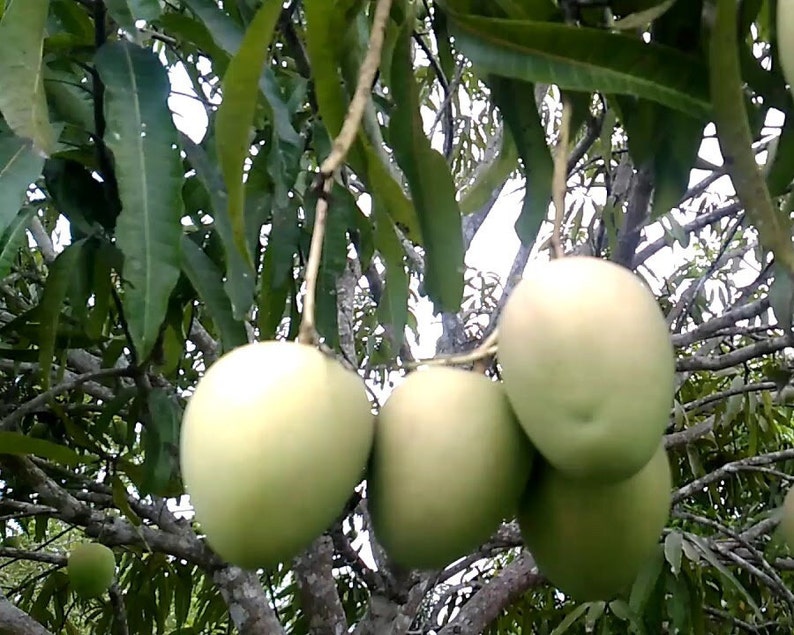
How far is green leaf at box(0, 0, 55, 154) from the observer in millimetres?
630

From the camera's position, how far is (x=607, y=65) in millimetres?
565

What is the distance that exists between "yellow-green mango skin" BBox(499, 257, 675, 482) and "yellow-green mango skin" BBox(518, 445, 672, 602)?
4cm

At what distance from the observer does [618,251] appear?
969mm

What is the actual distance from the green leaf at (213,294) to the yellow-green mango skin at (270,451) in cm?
37

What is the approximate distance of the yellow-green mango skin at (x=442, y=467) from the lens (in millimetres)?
503

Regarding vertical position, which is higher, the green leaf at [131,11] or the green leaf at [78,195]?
the green leaf at [131,11]

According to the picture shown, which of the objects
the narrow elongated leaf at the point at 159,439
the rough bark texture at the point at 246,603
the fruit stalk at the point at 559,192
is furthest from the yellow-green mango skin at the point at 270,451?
the rough bark texture at the point at 246,603

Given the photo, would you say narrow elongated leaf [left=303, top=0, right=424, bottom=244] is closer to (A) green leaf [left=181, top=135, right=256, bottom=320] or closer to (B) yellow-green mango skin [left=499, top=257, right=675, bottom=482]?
(A) green leaf [left=181, top=135, right=256, bottom=320]

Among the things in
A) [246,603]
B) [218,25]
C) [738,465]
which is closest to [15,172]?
[218,25]

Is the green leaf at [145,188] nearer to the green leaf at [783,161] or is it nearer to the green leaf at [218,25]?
the green leaf at [218,25]

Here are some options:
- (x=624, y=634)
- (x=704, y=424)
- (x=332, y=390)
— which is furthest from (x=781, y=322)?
(x=624, y=634)

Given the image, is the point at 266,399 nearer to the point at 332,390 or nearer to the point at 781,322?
the point at 332,390

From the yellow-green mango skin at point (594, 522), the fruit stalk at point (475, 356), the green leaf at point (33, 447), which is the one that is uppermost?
the fruit stalk at point (475, 356)

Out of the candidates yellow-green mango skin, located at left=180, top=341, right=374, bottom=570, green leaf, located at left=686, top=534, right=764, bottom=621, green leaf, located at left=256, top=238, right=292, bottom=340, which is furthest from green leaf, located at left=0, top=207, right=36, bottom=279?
green leaf, located at left=686, top=534, right=764, bottom=621
